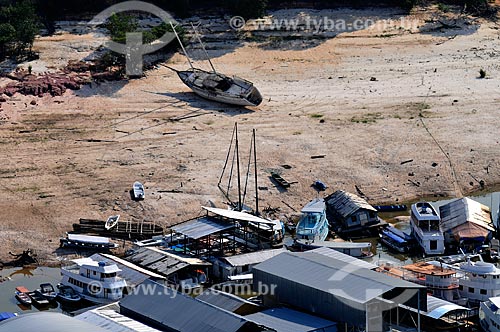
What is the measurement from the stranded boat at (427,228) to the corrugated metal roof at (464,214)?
0.71 meters

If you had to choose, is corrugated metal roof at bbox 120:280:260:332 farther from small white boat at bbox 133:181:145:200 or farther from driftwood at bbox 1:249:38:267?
small white boat at bbox 133:181:145:200

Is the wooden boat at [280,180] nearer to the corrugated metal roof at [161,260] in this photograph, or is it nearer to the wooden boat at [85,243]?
the corrugated metal roof at [161,260]

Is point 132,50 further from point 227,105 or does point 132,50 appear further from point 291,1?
point 291,1

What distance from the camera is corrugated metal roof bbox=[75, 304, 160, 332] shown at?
47062mm

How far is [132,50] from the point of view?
77.9 meters

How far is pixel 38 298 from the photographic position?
2106 inches

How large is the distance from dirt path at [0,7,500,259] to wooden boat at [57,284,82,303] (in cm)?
388

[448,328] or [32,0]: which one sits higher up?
[32,0]

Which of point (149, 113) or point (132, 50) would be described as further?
point (132, 50)

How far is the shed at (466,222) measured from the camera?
58.8 metres

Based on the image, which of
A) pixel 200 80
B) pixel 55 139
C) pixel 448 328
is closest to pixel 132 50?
pixel 200 80

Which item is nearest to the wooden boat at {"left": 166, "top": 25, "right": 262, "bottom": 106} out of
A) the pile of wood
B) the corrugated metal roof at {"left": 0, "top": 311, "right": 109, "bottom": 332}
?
the pile of wood

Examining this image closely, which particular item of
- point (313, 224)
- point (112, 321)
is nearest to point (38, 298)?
point (112, 321)

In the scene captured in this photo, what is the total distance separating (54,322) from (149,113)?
94.7 feet
